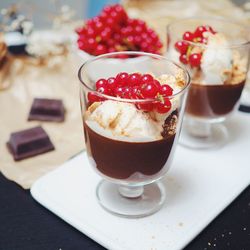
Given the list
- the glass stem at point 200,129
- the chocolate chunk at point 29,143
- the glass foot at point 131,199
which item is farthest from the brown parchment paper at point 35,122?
the glass stem at point 200,129

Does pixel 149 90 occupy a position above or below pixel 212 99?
above

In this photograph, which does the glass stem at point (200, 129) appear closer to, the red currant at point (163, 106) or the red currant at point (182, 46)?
the red currant at point (182, 46)

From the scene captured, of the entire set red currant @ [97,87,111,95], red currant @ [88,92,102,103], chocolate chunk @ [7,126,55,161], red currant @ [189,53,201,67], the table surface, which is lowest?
chocolate chunk @ [7,126,55,161]

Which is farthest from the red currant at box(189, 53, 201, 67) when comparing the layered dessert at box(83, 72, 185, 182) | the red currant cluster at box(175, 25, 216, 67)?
the layered dessert at box(83, 72, 185, 182)

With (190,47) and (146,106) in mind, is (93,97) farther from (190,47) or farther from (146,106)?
(190,47)

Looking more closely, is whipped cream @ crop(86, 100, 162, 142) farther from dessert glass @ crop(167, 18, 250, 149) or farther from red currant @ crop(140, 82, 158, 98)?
dessert glass @ crop(167, 18, 250, 149)

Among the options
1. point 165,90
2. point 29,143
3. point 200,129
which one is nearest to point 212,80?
point 200,129

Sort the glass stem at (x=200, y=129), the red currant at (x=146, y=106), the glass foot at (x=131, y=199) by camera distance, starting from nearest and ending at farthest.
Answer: the red currant at (x=146, y=106) → the glass foot at (x=131, y=199) → the glass stem at (x=200, y=129)
